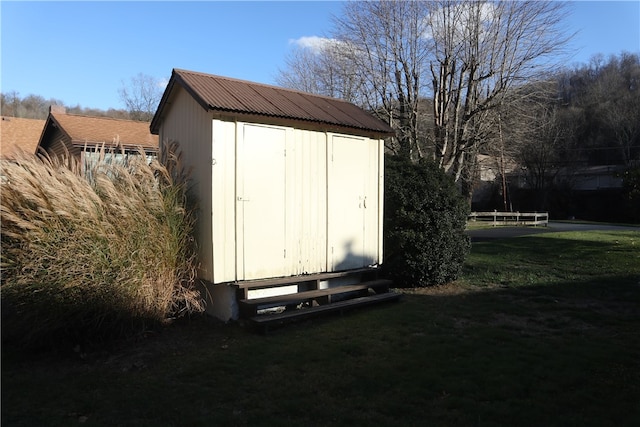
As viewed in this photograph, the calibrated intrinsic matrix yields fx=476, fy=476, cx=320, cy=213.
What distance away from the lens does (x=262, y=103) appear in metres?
6.89

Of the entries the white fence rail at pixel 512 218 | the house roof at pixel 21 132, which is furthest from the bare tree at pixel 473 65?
the house roof at pixel 21 132

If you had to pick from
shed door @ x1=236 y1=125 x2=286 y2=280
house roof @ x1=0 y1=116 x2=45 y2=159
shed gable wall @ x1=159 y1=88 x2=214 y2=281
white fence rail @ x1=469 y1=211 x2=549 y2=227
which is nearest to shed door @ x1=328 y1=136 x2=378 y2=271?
shed door @ x1=236 y1=125 x2=286 y2=280

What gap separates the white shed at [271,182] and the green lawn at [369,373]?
2.81 feet

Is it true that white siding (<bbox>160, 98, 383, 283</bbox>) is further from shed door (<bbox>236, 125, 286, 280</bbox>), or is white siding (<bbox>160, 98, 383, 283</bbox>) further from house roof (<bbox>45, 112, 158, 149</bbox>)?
house roof (<bbox>45, 112, 158, 149</bbox>)

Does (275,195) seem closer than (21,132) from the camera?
Yes

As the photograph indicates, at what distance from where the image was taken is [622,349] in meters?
5.25

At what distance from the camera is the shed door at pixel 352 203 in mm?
7652

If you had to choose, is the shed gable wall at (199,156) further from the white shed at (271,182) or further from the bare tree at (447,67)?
the bare tree at (447,67)

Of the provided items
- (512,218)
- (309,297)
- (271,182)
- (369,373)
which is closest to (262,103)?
(271,182)

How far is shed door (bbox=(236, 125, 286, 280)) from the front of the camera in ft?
21.5

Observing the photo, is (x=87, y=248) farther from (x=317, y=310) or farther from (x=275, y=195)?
(x=317, y=310)

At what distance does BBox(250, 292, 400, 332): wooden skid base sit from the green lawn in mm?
131

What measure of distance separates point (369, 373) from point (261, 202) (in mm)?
3003

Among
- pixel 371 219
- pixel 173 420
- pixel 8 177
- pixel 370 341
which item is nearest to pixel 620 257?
pixel 371 219
